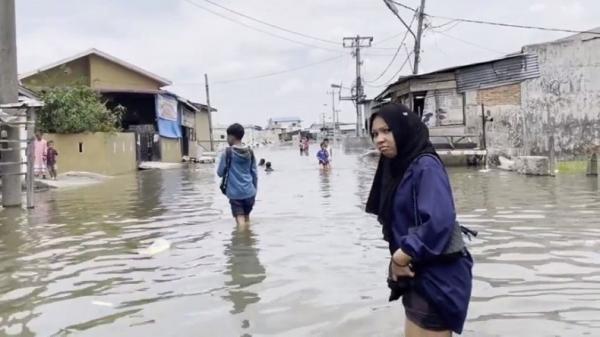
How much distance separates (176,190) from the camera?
18531 millimetres

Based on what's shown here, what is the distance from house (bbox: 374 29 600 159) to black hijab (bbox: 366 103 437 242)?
2459 cm

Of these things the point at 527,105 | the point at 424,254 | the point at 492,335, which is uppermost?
the point at 527,105

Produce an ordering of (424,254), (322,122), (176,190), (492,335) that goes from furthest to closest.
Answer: (322,122) < (176,190) < (492,335) < (424,254)

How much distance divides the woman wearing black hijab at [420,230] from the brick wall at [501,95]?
26173 mm

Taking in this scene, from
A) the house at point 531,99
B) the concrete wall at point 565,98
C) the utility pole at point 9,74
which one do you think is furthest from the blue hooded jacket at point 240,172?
the concrete wall at point 565,98

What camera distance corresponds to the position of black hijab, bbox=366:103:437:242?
3203 mm

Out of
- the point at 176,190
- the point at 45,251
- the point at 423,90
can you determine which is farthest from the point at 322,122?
the point at 45,251

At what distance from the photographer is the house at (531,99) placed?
26.8 m

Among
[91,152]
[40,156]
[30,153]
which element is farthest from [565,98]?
[30,153]

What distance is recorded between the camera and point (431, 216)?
3047 millimetres

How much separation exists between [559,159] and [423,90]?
6777 mm

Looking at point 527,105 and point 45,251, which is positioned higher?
point 527,105

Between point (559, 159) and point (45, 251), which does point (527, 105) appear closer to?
point (559, 159)

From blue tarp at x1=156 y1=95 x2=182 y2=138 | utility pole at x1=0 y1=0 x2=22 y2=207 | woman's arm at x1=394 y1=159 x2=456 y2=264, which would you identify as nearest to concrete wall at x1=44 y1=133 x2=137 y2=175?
blue tarp at x1=156 y1=95 x2=182 y2=138
